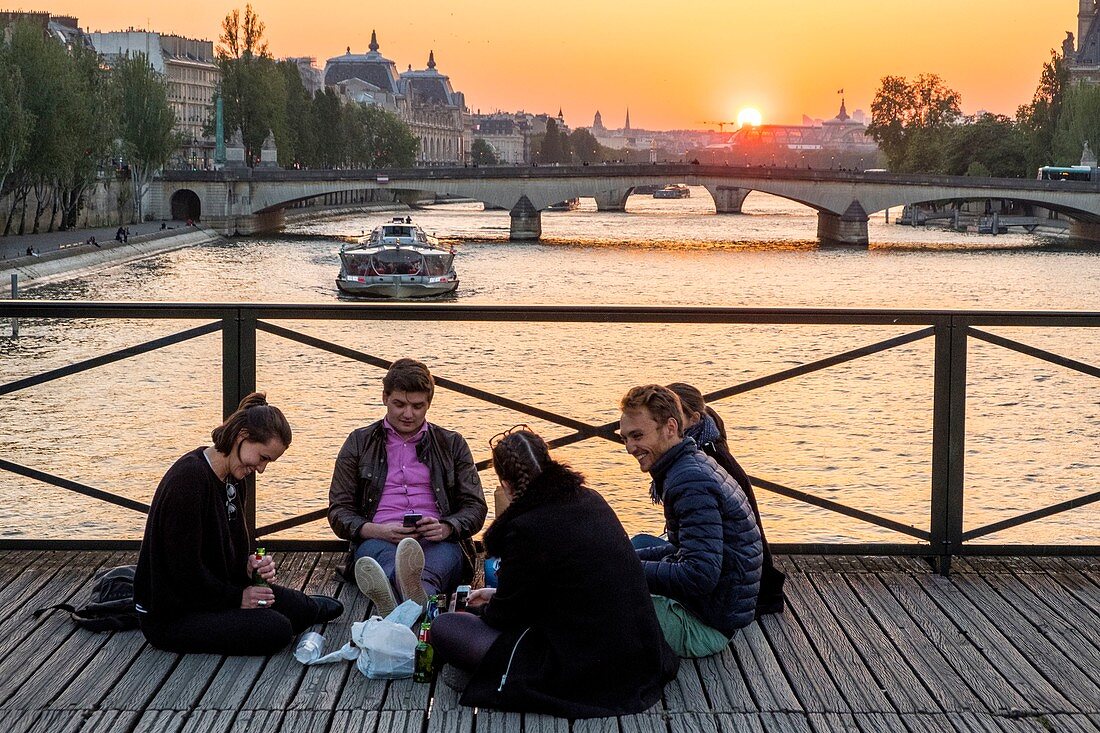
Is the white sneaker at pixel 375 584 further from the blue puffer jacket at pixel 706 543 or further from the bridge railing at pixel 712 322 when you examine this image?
the blue puffer jacket at pixel 706 543

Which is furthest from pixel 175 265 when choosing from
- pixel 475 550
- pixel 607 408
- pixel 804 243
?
pixel 475 550

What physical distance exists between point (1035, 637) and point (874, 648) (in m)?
0.49

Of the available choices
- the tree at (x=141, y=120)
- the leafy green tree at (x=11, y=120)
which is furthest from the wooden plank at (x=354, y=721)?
the tree at (x=141, y=120)

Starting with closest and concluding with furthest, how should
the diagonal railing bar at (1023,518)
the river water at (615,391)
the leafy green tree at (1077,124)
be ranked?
the diagonal railing bar at (1023,518) < the river water at (615,391) < the leafy green tree at (1077,124)

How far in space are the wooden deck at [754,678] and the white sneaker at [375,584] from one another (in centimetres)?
14

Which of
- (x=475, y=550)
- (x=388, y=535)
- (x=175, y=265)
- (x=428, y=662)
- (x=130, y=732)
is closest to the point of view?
(x=130, y=732)

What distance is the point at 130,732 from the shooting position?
3670 millimetres

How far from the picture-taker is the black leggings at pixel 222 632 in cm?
422

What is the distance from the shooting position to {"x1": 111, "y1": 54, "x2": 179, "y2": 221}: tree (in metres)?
51.3

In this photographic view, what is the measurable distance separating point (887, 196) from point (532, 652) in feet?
174

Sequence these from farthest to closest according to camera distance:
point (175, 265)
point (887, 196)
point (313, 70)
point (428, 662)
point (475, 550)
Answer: point (313, 70)
point (887, 196)
point (175, 265)
point (475, 550)
point (428, 662)

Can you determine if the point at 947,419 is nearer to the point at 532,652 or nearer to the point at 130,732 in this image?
the point at 532,652

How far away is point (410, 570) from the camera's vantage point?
14.8 feet

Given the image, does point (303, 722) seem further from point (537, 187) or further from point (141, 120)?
point (537, 187)
